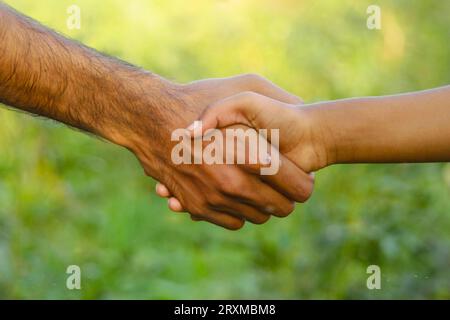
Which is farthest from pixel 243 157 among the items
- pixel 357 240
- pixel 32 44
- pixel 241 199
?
pixel 357 240

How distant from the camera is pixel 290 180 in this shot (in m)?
3.30

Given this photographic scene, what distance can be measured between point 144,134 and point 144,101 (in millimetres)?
105

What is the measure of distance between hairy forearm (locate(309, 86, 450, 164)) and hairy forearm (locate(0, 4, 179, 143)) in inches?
22.7

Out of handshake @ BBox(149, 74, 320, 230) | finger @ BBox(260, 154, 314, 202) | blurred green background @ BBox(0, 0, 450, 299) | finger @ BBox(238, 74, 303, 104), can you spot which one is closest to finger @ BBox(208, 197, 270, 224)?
handshake @ BBox(149, 74, 320, 230)

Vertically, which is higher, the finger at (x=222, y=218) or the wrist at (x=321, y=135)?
the wrist at (x=321, y=135)

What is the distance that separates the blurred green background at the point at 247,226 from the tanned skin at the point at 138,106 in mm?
755

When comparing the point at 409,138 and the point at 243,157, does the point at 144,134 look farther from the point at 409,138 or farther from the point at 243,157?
the point at 409,138

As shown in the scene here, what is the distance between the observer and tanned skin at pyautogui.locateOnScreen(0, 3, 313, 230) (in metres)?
3.23

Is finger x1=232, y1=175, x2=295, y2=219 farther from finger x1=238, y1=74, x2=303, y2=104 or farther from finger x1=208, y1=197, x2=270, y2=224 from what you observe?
finger x1=238, y1=74, x2=303, y2=104

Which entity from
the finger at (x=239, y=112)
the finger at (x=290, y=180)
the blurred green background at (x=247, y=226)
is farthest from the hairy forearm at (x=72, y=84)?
the blurred green background at (x=247, y=226)

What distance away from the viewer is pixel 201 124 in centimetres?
328

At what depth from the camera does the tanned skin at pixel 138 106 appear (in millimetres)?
3232

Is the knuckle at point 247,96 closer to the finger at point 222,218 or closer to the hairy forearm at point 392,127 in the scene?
the hairy forearm at point 392,127

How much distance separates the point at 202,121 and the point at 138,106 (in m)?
0.21
